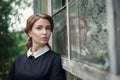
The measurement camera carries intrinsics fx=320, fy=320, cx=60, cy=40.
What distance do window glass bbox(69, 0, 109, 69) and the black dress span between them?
0.69ft

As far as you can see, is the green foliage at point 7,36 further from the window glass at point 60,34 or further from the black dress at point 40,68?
the black dress at point 40,68

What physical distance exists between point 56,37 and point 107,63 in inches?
87.2

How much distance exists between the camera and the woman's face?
7.94 feet

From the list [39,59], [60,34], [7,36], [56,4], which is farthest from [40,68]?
[7,36]

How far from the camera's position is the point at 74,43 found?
9.21 feet

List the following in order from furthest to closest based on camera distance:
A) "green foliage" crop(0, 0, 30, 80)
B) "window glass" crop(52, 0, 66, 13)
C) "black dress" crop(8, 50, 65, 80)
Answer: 1. "green foliage" crop(0, 0, 30, 80)
2. "window glass" crop(52, 0, 66, 13)
3. "black dress" crop(8, 50, 65, 80)

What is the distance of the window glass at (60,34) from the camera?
3330mm

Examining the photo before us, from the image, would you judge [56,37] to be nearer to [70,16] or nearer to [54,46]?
[54,46]

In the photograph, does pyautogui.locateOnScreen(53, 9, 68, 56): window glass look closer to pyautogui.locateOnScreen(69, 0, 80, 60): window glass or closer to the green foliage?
pyautogui.locateOnScreen(69, 0, 80, 60): window glass

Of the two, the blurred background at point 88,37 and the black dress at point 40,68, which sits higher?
the blurred background at point 88,37

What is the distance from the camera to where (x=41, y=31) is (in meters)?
2.41

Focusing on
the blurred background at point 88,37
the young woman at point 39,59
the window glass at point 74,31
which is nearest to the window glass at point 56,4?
the blurred background at point 88,37

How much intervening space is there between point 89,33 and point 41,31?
38 centimetres

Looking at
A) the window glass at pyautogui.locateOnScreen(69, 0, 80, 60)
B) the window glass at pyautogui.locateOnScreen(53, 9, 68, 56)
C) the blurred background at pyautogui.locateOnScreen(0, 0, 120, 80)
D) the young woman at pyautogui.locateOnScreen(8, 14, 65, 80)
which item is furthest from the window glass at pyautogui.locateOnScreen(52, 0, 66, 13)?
the young woman at pyautogui.locateOnScreen(8, 14, 65, 80)
